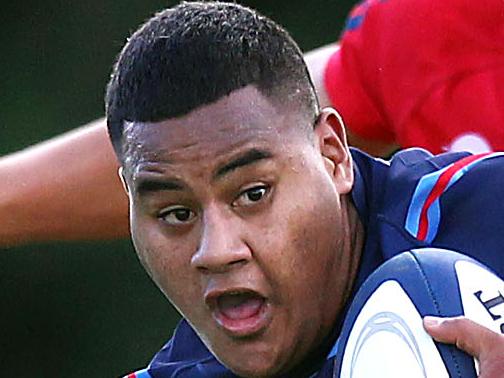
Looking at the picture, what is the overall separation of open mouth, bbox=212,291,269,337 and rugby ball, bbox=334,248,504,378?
0.49 ft

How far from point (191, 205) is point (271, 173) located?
0.11 m

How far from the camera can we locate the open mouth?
245cm

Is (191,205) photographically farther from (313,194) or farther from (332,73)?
(332,73)

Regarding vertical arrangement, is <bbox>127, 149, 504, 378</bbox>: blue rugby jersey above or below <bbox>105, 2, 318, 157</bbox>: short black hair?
below

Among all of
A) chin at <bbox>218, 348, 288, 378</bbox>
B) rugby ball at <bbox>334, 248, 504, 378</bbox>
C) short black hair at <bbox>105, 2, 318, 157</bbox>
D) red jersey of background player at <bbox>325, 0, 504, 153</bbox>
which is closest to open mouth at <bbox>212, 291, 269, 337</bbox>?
chin at <bbox>218, 348, 288, 378</bbox>

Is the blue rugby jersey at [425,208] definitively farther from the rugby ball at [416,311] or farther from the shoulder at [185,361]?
the rugby ball at [416,311]

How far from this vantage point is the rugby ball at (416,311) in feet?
7.28

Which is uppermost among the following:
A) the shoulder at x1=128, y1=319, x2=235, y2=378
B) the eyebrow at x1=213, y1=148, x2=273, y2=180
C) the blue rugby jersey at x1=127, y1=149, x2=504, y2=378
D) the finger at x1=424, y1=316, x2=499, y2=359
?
the eyebrow at x1=213, y1=148, x2=273, y2=180

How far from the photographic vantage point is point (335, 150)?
102 inches

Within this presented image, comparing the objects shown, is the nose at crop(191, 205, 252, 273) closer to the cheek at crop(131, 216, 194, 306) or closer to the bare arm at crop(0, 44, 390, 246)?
the cheek at crop(131, 216, 194, 306)

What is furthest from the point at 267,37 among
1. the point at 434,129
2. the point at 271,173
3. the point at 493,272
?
the point at 434,129

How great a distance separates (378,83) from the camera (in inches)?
129

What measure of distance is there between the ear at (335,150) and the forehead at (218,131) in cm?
8

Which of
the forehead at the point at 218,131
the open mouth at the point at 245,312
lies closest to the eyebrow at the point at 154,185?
the forehead at the point at 218,131
